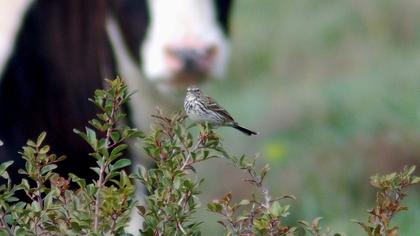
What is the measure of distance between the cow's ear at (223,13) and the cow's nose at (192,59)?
12.0 inches

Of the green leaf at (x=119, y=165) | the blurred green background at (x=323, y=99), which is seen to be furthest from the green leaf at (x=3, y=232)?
the blurred green background at (x=323, y=99)

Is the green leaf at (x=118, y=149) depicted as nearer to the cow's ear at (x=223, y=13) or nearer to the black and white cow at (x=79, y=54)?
the black and white cow at (x=79, y=54)

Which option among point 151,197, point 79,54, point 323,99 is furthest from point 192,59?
point 151,197

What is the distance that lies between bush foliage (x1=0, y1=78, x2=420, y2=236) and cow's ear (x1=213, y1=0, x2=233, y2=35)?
213 cm

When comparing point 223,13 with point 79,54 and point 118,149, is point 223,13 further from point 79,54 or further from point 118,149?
point 118,149

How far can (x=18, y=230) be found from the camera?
2.04m

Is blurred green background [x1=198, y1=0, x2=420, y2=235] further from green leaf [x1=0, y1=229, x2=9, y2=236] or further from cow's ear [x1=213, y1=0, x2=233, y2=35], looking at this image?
green leaf [x1=0, y1=229, x2=9, y2=236]

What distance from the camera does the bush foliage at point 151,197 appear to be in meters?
2.05

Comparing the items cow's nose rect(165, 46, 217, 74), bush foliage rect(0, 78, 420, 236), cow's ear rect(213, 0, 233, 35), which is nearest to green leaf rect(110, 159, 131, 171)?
bush foliage rect(0, 78, 420, 236)

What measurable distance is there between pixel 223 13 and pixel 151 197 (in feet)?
7.68

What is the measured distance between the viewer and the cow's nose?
3.93 m

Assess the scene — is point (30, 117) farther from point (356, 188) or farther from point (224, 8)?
point (356, 188)

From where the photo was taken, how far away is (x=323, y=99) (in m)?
5.63

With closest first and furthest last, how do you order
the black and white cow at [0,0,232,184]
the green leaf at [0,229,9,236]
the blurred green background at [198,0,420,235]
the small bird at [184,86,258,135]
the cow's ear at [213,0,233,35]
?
the green leaf at [0,229,9,236], the small bird at [184,86,258,135], the black and white cow at [0,0,232,184], the cow's ear at [213,0,233,35], the blurred green background at [198,0,420,235]
